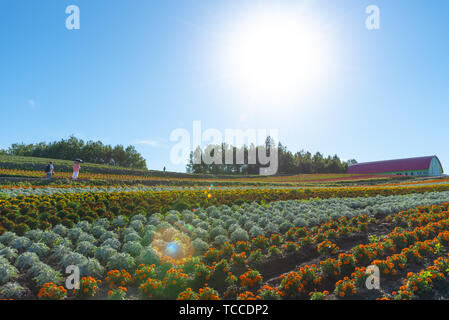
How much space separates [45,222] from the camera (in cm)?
821

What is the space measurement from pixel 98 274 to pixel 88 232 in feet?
9.78

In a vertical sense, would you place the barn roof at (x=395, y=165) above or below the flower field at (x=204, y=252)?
above

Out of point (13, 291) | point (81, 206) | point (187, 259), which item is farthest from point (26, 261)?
point (81, 206)

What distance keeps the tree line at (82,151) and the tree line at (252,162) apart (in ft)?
65.6

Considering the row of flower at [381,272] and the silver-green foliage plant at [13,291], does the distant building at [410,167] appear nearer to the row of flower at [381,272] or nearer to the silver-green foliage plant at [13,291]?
the row of flower at [381,272]

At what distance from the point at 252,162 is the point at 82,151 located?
49853mm

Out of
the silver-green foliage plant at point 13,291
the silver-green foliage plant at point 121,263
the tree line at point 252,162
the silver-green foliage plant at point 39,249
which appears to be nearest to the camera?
the silver-green foliage plant at point 13,291

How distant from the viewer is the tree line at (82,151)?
77375 millimetres

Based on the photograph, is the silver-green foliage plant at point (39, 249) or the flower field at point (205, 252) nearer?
the flower field at point (205, 252)

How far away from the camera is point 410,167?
5997cm

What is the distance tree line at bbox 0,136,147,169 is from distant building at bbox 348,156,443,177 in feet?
213

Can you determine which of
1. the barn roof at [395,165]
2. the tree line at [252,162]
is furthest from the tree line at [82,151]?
the barn roof at [395,165]
